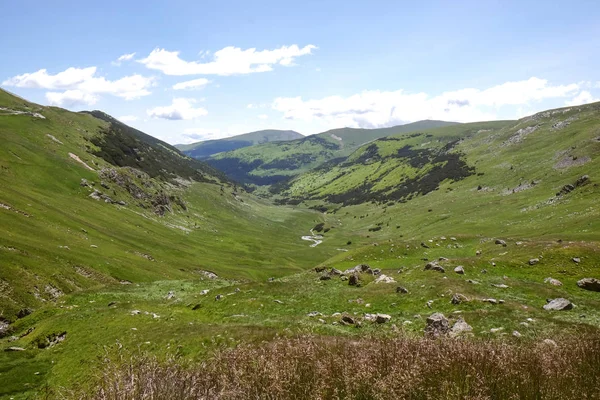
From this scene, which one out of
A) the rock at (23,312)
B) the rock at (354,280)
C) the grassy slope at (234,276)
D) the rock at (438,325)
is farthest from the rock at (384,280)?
the rock at (23,312)

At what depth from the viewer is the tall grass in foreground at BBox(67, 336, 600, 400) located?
8.34 metres


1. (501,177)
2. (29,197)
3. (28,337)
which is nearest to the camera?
(28,337)

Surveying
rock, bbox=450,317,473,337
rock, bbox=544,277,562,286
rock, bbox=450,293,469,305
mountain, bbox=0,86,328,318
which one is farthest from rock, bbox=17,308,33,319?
rock, bbox=544,277,562,286

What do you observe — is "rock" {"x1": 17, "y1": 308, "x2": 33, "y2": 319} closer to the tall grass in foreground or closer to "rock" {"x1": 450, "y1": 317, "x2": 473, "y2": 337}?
the tall grass in foreground

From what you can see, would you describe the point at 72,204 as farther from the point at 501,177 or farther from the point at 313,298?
the point at 501,177

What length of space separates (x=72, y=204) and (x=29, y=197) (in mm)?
16797

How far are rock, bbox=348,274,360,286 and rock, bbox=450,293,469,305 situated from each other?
12492mm

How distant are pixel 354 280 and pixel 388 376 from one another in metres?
34.1

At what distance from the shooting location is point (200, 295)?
4512 cm

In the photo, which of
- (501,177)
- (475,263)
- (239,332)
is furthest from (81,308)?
(501,177)

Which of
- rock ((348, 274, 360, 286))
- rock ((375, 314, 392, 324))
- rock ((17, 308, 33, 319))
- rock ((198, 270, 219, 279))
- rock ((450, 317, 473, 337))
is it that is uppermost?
rock ((450, 317, 473, 337))

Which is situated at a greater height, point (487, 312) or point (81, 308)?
point (487, 312)

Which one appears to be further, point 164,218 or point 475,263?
point 164,218

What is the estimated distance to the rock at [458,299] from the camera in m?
30.3
